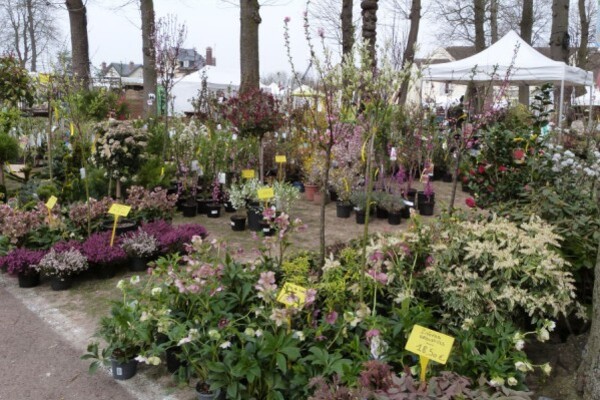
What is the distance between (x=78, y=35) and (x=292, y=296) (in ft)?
38.3

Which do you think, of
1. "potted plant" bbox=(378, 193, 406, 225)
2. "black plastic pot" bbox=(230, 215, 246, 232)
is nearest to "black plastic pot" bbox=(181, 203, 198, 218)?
"black plastic pot" bbox=(230, 215, 246, 232)

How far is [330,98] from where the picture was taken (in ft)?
11.4

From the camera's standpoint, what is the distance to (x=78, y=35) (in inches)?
479

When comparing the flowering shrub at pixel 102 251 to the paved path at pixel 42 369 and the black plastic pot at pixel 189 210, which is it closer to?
the paved path at pixel 42 369

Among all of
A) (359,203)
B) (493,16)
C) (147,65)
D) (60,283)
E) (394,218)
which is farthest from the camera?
(493,16)

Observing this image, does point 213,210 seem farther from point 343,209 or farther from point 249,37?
point 249,37

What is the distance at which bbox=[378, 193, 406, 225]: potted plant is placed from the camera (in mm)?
6828

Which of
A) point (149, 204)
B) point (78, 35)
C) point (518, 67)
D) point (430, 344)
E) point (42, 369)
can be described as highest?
point (78, 35)

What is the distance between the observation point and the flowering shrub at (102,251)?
461 cm

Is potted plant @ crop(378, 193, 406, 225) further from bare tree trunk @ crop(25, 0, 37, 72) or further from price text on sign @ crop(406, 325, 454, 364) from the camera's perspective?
bare tree trunk @ crop(25, 0, 37, 72)

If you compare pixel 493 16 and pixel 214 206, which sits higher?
pixel 493 16

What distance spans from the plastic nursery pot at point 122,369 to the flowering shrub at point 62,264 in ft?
5.38

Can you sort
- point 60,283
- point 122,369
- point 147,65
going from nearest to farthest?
point 122,369
point 60,283
point 147,65

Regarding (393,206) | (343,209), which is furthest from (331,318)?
(343,209)
